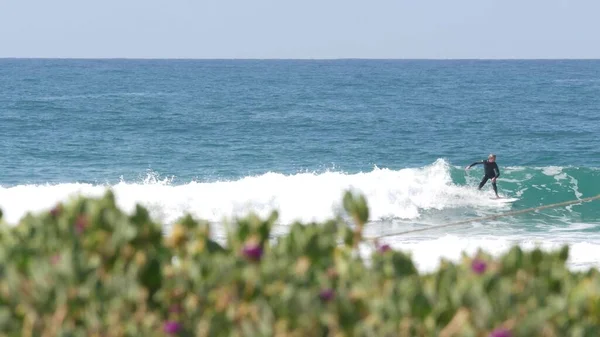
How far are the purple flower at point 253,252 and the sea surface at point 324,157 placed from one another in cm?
126

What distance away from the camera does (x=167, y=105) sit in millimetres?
55750

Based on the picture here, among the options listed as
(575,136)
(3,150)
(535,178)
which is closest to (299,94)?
(575,136)

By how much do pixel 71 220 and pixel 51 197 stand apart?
21.2 meters

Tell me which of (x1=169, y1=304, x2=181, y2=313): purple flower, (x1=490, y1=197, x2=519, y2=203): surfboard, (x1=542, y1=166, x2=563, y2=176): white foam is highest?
(x1=169, y1=304, x2=181, y2=313): purple flower

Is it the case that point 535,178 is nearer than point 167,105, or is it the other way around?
point 535,178

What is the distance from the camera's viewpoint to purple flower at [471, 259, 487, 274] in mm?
3558

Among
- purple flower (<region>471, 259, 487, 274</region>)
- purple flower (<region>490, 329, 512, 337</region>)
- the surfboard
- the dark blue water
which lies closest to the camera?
purple flower (<region>490, 329, 512, 337</region>)

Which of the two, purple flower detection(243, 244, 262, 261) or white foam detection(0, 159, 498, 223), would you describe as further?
white foam detection(0, 159, 498, 223)

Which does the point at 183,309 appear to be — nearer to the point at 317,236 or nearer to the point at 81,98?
the point at 317,236

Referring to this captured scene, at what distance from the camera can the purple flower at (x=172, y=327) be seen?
317cm

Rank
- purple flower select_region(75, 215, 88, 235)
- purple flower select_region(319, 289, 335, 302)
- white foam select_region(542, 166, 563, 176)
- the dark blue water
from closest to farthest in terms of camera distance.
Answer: purple flower select_region(319, 289, 335, 302)
purple flower select_region(75, 215, 88, 235)
white foam select_region(542, 166, 563, 176)
the dark blue water

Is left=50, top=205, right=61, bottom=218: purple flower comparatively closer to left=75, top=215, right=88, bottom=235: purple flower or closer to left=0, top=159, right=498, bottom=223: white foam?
left=75, top=215, right=88, bottom=235: purple flower

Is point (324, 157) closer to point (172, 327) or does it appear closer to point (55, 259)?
point (55, 259)

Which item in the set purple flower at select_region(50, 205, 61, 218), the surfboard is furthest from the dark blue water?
purple flower at select_region(50, 205, 61, 218)
